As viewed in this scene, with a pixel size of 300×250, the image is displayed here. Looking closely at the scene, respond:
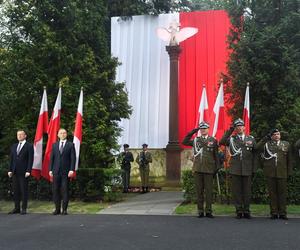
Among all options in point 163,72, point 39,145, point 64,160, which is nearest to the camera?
point 64,160

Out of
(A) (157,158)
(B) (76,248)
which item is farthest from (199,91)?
(B) (76,248)

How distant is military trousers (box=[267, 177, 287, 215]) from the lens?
8633 millimetres

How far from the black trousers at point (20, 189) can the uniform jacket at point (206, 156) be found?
357cm

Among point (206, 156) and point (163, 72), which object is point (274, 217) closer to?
point (206, 156)

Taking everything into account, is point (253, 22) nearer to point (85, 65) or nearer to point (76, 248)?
point (85, 65)

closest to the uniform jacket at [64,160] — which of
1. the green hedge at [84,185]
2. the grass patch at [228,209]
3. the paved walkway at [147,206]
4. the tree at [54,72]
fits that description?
the paved walkway at [147,206]

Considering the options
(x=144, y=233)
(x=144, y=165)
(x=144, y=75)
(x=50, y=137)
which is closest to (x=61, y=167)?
(x=50, y=137)

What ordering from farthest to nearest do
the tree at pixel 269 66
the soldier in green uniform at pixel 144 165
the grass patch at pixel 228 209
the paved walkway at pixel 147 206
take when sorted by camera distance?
the soldier in green uniform at pixel 144 165, the tree at pixel 269 66, the paved walkway at pixel 147 206, the grass patch at pixel 228 209

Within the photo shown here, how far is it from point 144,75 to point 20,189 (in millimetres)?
9398

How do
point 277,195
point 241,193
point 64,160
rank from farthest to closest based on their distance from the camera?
point 64,160 < point 241,193 < point 277,195

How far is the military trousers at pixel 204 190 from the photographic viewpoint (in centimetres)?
880

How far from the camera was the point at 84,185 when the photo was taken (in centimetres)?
1132

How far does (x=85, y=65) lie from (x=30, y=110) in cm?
191

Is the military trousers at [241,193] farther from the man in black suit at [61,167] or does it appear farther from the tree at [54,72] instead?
the tree at [54,72]
